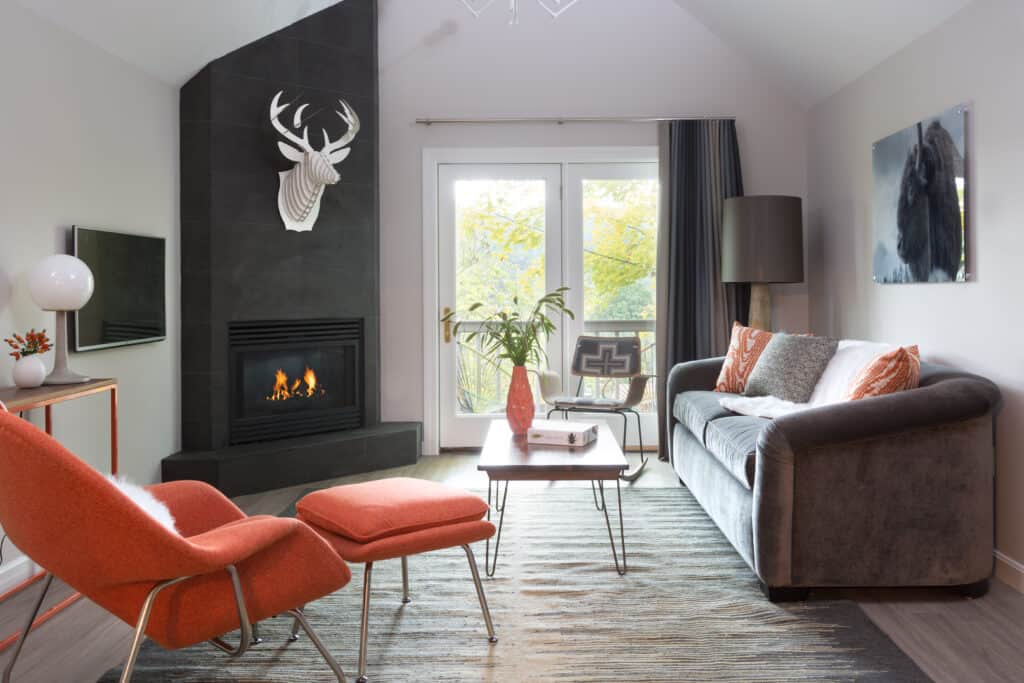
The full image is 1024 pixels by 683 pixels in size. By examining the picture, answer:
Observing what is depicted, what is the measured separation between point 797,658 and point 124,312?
3.12 m

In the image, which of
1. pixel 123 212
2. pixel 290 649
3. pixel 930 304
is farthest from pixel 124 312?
pixel 930 304

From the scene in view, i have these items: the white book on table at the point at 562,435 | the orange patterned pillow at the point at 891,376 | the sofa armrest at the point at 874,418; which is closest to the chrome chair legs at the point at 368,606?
the white book on table at the point at 562,435

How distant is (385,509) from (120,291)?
2.09m

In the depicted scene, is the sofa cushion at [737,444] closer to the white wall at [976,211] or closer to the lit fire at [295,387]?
the white wall at [976,211]

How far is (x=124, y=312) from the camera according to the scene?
12.3ft

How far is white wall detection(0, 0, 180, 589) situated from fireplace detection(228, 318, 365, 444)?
1.22 feet

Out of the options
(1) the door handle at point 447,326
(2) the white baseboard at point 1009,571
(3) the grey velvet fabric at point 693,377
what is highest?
(1) the door handle at point 447,326

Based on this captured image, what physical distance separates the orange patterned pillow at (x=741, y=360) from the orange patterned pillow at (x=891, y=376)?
120cm

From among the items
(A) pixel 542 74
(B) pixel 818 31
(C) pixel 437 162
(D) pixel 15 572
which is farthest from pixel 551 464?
(A) pixel 542 74

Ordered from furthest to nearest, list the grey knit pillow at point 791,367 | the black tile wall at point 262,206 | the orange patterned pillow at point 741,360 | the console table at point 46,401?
the black tile wall at point 262,206
the orange patterned pillow at point 741,360
the grey knit pillow at point 791,367
the console table at point 46,401

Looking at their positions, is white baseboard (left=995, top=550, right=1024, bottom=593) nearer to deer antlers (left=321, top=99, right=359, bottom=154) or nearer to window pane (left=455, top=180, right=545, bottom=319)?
window pane (left=455, top=180, right=545, bottom=319)

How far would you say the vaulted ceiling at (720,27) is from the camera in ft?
11.4

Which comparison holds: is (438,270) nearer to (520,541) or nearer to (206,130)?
(206,130)

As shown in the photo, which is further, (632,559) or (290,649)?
(632,559)
